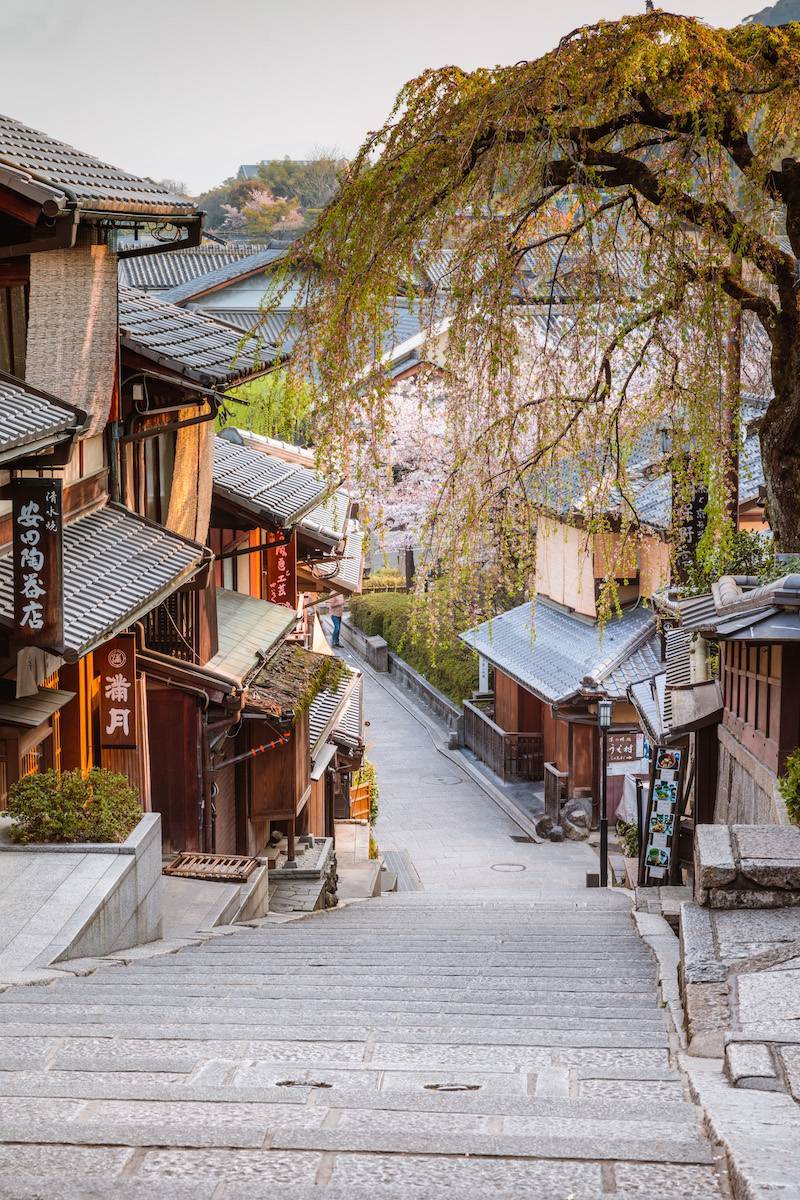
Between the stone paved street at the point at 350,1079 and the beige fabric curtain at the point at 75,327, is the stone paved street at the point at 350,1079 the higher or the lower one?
the lower one

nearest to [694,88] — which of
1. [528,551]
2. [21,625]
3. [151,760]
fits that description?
[528,551]

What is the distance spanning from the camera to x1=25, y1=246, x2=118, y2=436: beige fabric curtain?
11805 mm

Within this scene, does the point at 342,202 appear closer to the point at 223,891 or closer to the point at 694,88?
the point at 694,88

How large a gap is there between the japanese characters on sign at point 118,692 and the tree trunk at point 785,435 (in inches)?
280

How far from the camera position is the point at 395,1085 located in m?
4.79

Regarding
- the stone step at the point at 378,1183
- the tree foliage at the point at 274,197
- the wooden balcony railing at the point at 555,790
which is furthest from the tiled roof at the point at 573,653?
the tree foliage at the point at 274,197

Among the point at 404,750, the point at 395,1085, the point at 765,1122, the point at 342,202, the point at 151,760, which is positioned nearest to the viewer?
the point at 765,1122

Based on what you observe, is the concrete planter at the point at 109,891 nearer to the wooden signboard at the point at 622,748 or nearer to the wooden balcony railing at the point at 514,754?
the wooden signboard at the point at 622,748

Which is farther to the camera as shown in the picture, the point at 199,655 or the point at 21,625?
the point at 199,655

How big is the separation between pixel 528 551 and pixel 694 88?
3.64 metres

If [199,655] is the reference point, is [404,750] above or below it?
below

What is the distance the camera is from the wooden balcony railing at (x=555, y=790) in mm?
29438

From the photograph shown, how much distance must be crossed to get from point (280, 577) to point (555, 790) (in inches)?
401

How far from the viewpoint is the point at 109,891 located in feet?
31.0
